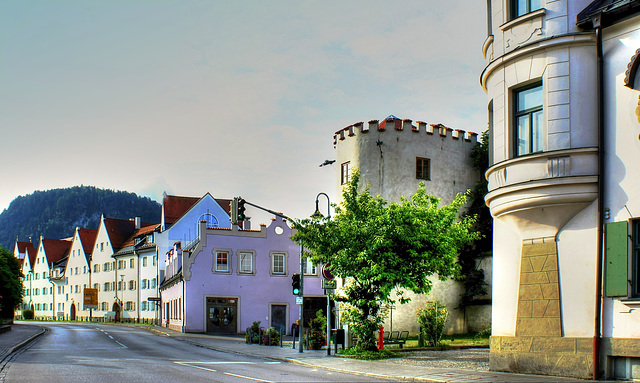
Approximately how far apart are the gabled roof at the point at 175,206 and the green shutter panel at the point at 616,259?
62016 mm

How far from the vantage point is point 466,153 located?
1542 inches

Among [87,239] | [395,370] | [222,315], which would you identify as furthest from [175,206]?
[395,370]

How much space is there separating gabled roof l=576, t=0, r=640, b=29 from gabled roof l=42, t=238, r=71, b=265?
11079 cm

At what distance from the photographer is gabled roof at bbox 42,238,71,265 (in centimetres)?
11244

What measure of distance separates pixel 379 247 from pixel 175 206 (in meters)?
57.2

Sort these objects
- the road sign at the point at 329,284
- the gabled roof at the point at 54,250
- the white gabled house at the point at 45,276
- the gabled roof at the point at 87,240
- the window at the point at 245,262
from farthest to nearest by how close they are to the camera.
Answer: the gabled roof at the point at 54,250 < the white gabled house at the point at 45,276 < the gabled roof at the point at 87,240 < the window at the point at 245,262 < the road sign at the point at 329,284

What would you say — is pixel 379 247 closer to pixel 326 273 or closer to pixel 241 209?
pixel 326 273

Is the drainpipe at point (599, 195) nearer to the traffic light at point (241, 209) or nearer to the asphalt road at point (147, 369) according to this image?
the asphalt road at point (147, 369)

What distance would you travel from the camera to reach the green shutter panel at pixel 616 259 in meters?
14.1

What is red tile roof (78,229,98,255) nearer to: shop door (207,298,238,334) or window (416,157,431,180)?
shop door (207,298,238,334)

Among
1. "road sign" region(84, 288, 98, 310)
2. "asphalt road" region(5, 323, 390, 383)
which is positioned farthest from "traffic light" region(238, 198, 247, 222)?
"road sign" region(84, 288, 98, 310)

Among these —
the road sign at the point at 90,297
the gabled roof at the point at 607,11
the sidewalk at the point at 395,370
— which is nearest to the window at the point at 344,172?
the sidewalk at the point at 395,370

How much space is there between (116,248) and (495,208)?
3005 inches

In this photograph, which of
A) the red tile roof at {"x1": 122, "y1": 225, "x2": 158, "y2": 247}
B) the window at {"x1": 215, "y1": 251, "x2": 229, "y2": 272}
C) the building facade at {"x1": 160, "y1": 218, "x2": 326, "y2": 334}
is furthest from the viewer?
the red tile roof at {"x1": 122, "y1": 225, "x2": 158, "y2": 247}
